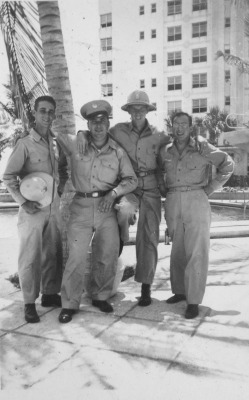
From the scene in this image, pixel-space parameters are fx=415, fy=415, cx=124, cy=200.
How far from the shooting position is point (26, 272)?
13.4 feet

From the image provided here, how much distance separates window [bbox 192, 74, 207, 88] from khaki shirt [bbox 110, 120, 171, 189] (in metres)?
38.3

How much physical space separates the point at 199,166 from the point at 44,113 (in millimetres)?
1664

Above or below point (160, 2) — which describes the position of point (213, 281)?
below

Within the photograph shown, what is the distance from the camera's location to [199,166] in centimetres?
427

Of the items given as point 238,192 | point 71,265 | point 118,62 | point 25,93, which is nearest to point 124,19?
point 118,62

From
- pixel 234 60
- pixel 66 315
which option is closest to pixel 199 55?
pixel 234 60

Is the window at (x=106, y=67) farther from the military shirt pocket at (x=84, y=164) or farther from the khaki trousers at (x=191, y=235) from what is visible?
the khaki trousers at (x=191, y=235)

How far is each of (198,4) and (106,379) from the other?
4304cm

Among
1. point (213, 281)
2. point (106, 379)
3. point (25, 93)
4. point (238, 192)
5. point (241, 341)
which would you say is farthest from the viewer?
point (238, 192)

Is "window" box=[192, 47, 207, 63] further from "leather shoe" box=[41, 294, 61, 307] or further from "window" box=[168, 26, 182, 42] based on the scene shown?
"leather shoe" box=[41, 294, 61, 307]

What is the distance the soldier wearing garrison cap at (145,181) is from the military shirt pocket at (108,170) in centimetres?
33

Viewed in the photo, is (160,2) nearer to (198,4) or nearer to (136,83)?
(198,4)

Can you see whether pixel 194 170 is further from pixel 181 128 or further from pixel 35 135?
pixel 35 135

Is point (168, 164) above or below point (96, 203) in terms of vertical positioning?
above
